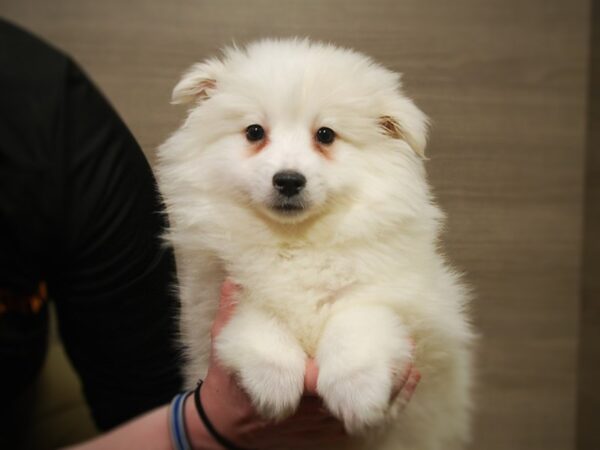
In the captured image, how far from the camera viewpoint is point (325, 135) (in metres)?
1.09

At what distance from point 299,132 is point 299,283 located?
28 cm

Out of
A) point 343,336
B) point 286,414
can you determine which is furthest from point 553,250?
point 286,414

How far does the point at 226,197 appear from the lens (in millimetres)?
1141

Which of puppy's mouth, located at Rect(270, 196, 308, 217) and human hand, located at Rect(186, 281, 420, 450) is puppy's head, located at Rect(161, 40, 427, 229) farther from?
human hand, located at Rect(186, 281, 420, 450)

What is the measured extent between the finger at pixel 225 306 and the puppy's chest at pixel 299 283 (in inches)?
0.8

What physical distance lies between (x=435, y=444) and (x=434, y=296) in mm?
317

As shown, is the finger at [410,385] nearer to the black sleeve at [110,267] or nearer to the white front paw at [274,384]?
the white front paw at [274,384]

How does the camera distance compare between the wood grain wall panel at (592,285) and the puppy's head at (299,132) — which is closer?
the puppy's head at (299,132)

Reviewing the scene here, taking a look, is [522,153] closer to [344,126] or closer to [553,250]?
[553,250]

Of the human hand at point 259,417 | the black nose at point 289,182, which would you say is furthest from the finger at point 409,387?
the black nose at point 289,182

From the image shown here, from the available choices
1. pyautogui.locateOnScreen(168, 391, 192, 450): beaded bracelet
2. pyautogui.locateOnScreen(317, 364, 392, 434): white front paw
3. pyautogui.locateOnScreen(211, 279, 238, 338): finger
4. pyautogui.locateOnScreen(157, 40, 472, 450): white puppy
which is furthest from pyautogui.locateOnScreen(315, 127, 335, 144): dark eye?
pyautogui.locateOnScreen(168, 391, 192, 450): beaded bracelet

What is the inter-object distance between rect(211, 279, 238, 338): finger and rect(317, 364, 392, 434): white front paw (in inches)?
9.6

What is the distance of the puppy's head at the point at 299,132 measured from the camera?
1.07 metres

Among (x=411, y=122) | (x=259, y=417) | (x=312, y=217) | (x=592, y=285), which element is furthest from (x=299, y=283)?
(x=592, y=285)
